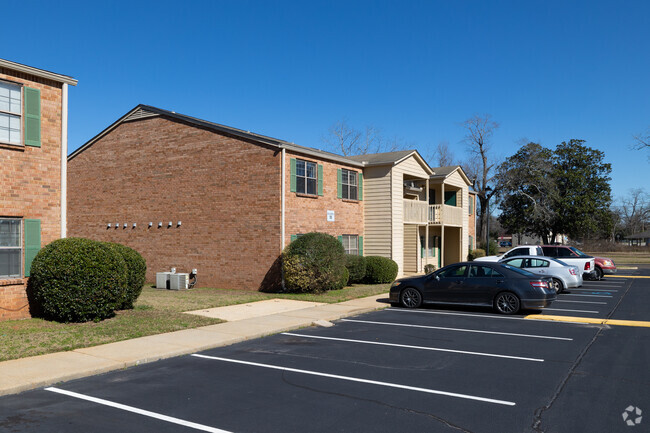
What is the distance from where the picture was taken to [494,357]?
9.32m

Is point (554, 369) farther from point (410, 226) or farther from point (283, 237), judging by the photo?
point (410, 226)

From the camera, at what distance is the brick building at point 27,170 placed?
12.2m

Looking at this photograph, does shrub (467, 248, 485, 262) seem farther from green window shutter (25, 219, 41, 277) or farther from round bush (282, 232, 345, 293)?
green window shutter (25, 219, 41, 277)

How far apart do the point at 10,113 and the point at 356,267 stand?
1449 centimetres

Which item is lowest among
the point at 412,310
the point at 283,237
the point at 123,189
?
the point at 412,310

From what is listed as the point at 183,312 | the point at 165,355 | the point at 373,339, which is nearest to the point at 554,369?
the point at 373,339

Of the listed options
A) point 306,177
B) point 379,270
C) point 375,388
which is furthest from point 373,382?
point 379,270

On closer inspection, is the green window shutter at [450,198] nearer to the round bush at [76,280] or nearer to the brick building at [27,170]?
the round bush at [76,280]

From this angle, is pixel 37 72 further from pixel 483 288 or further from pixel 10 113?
pixel 483 288

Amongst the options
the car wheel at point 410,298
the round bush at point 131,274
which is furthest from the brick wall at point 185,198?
the round bush at point 131,274

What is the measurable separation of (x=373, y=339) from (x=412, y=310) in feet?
15.6

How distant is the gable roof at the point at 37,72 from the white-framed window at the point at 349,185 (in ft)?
44.1
